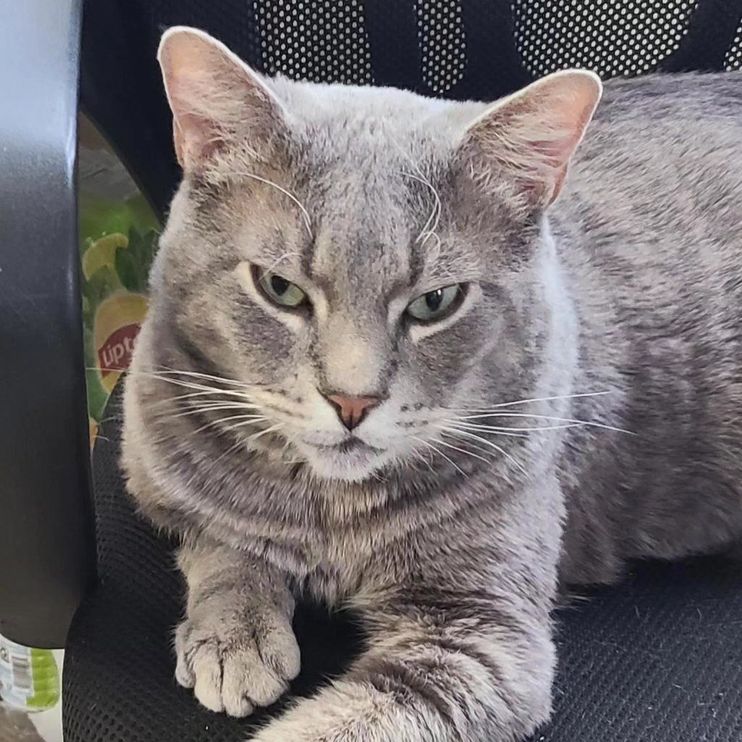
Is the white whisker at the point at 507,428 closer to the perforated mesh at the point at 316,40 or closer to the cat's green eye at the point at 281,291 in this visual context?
the cat's green eye at the point at 281,291

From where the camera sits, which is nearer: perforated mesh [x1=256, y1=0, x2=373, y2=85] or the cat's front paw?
→ the cat's front paw

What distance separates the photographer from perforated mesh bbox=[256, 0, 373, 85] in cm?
113

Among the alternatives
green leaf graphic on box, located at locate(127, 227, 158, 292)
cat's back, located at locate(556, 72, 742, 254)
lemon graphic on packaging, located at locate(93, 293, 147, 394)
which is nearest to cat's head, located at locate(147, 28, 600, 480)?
cat's back, located at locate(556, 72, 742, 254)

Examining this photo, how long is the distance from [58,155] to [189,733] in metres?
0.41

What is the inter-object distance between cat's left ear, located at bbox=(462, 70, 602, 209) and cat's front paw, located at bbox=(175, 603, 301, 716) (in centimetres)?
38

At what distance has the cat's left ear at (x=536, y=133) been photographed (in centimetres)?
79

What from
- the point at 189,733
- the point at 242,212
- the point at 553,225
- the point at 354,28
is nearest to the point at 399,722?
the point at 189,733

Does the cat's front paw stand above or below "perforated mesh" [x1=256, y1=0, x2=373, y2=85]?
below

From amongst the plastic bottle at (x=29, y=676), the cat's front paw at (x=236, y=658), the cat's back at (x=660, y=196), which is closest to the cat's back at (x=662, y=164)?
the cat's back at (x=660, y=196)

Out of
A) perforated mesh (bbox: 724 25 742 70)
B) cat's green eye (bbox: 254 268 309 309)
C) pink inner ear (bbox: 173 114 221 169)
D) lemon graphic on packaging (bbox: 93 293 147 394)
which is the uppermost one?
perforated mesh (bbox: 724 25 742 70)

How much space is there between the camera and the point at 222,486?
909 millimetres

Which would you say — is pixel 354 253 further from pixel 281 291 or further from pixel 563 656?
pixel 563 656

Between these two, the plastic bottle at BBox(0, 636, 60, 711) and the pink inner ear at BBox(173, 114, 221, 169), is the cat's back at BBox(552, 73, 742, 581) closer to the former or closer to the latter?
the pink inner ear at BBox(173, 114, 221, 169)

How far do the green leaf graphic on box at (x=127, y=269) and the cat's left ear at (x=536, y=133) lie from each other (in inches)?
32.1
